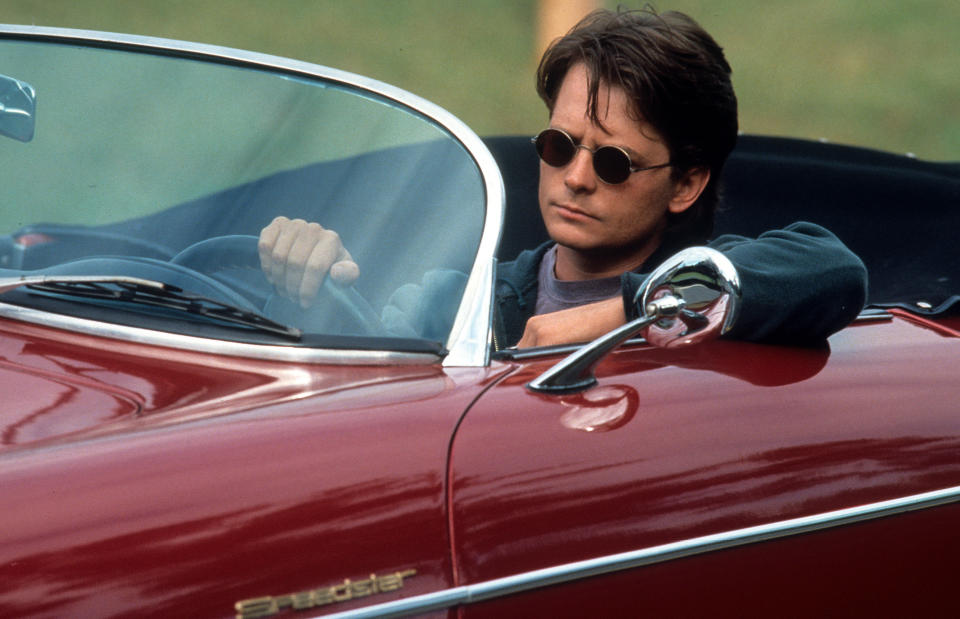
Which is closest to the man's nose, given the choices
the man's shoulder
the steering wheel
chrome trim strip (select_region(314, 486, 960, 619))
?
Answer: the man's shoulder

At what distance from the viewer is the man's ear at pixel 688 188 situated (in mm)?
2643

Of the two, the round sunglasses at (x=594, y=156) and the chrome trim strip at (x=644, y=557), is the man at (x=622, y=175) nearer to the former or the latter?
the round sunglasses at (x=594, y=156)

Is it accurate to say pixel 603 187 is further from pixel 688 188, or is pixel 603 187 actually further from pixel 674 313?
pixel 674 313

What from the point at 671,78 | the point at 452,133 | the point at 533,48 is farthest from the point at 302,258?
the point at 533,48

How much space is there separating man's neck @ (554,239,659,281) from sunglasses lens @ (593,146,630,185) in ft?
0.64

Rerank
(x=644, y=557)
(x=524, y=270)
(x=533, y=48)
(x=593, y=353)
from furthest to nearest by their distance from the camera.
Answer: (x=533, y=48) → (x=524, y=270) → (x=593, y=353) → (x=644, y=557)

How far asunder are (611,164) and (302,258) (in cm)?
74

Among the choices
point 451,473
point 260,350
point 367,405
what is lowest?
point 451,473

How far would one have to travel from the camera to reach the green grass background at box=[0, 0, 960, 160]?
9.50m

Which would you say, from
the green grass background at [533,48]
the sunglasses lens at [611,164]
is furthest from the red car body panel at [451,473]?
the green grass background at [533,48]

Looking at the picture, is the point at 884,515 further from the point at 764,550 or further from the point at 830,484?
the point at 764,550

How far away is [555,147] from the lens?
8.13 feet

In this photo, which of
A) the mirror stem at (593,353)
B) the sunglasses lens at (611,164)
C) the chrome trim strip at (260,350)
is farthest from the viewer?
the sunglasses lens at (611,164)

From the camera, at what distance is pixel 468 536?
1505mm
